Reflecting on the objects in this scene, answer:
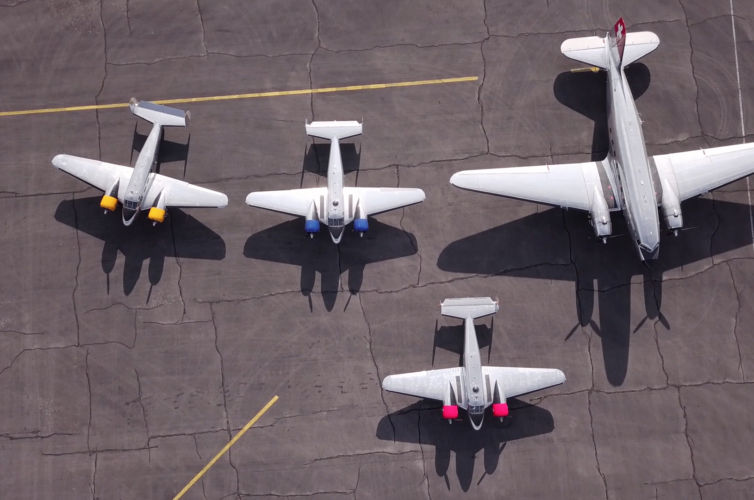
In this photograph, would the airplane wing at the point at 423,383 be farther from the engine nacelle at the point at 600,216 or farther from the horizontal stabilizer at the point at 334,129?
the horizontal stabilizer at the point at 334,129

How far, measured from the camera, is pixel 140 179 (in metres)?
29.9

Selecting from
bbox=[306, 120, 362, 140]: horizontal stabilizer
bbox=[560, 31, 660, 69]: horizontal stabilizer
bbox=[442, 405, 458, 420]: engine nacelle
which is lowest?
bbox=[442, 405, 458, 420]: engine nacelle

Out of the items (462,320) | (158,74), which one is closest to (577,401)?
(462,320)

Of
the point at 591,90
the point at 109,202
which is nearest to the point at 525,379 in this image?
the point at 591,90

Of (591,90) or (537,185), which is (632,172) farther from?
(591,90)

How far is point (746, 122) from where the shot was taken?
32188mm

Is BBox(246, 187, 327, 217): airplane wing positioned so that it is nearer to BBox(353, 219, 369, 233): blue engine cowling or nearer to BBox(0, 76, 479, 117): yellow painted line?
BBox(353, 219, 369, 233): blue engine cowling

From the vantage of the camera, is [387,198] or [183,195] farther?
[183,195]

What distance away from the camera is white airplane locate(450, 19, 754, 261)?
2888cm

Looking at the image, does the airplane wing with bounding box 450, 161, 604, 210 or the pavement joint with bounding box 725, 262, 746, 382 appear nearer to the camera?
the airplane wing with bounding box 450, 161, 604, 210

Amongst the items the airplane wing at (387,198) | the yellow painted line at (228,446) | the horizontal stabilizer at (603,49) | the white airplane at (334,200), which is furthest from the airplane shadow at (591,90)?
the yellow painted line at (228,446)

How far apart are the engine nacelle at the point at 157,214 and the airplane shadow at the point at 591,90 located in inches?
824

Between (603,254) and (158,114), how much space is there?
924 inches

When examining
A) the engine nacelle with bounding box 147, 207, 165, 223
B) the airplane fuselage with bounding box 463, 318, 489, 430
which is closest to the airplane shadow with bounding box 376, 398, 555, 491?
the airplane fuselage with bounding box 463, 318, 489, 430
